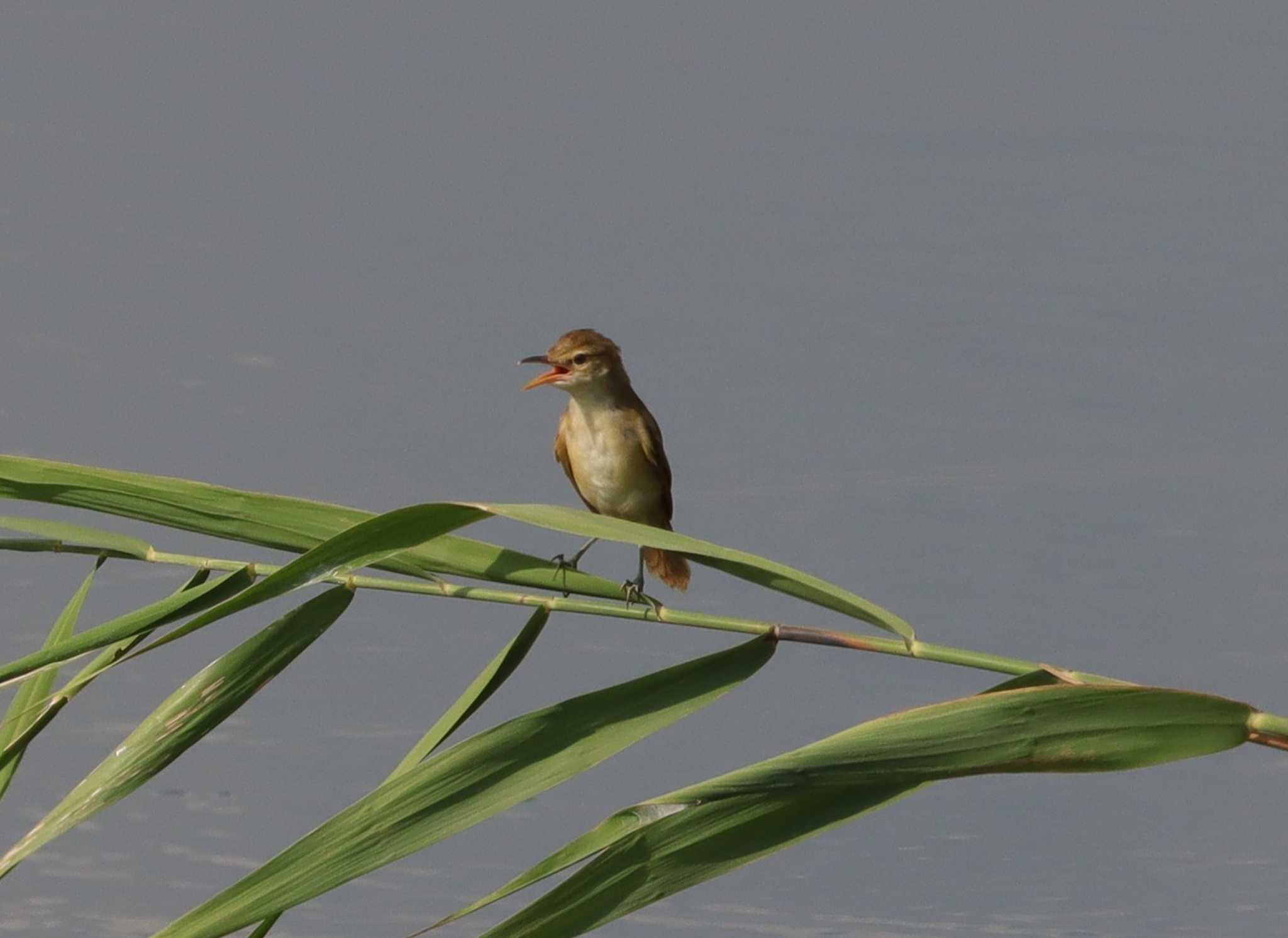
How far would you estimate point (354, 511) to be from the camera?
1573 millimetres

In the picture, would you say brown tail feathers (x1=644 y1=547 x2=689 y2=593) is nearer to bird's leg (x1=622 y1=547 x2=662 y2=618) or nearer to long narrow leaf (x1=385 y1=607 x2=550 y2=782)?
bird's leg (x1=622 y1=547 x2=662 y2=618)

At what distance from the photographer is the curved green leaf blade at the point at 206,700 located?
1.68m

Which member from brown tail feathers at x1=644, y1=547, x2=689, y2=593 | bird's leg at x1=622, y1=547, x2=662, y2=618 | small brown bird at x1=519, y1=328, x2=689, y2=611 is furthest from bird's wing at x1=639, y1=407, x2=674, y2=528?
bird's leg at x1=622, y1=547, x2=662, y2=618

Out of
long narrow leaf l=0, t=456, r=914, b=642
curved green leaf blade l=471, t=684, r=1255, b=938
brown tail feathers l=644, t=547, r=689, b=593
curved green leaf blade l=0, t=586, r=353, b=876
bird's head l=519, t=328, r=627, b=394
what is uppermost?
bird's head l=519, t=328, r=627, b=394

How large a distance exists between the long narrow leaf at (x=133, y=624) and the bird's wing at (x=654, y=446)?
A: 73.5 inches

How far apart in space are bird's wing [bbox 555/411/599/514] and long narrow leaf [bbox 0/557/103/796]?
5.95 ft

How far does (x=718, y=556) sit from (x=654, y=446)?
199cm

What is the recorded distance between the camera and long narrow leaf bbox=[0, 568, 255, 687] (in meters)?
1.49

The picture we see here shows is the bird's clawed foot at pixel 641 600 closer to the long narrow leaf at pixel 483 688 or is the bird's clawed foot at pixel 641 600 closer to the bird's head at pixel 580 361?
the long narrow leaf at pixel 483 688

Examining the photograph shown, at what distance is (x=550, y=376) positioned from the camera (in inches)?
136

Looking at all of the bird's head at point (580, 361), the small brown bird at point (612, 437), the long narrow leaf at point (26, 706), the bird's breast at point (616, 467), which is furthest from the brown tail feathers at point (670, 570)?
the long narrow leaf at point (26, 706)

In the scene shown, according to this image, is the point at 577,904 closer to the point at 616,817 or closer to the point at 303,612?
the point at 616,817

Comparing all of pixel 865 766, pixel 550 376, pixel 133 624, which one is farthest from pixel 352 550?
pixel 550 376

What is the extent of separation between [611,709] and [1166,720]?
0.52 meters
